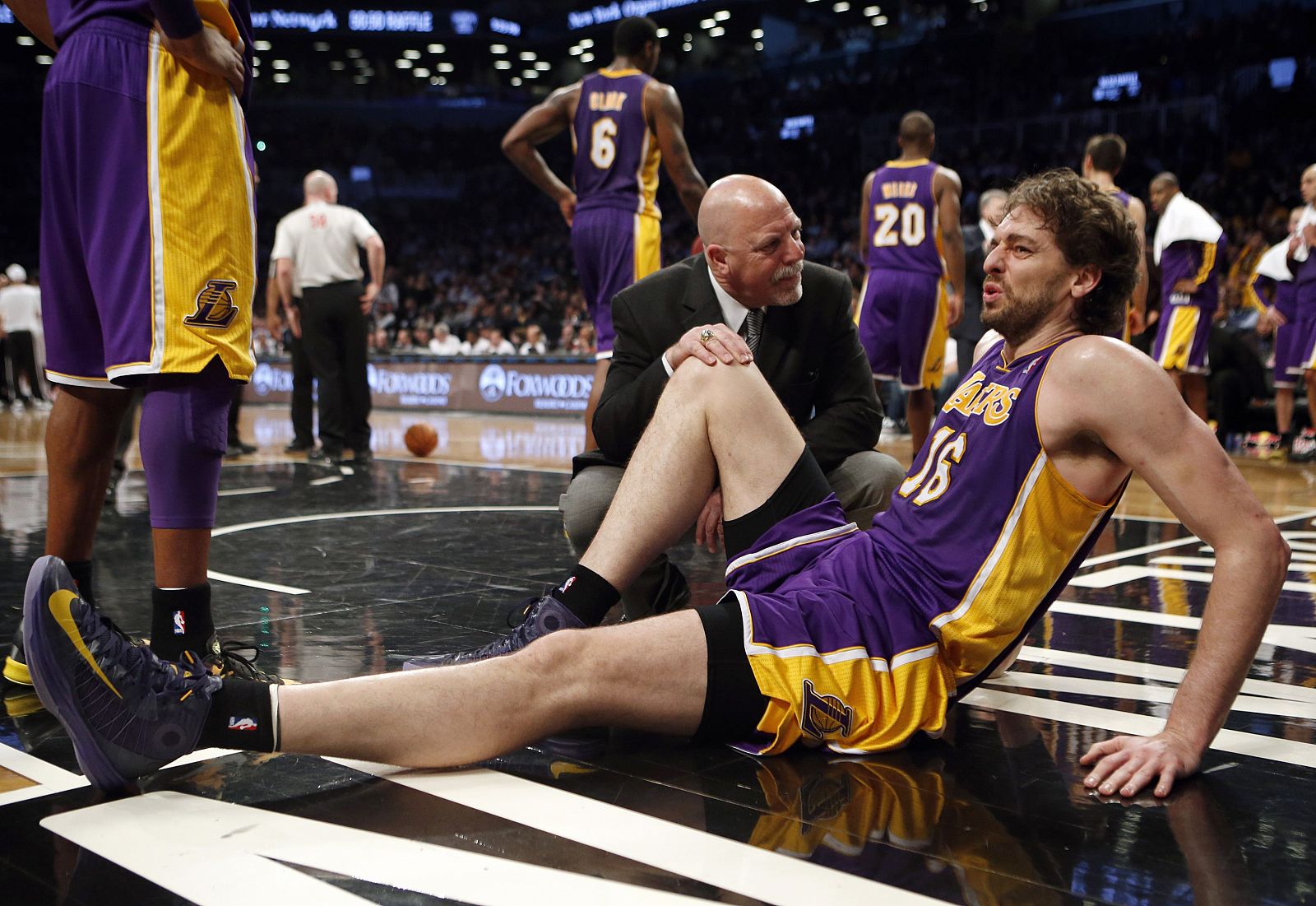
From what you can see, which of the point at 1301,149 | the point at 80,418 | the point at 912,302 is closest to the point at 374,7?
the point at 1301,149

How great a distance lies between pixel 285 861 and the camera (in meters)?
1.68

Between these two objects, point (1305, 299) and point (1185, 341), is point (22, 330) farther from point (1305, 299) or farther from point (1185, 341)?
point (1305, 299)

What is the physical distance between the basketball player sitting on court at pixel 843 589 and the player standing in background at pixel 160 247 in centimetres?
61

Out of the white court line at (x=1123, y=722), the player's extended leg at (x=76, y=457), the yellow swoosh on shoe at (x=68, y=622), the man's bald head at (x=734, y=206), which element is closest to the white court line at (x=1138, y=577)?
the white court line at (x=1123, y=722)

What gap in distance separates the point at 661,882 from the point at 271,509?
435 centimetres

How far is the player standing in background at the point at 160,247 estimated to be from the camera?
2447 millimetres

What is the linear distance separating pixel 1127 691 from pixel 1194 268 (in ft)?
22.3

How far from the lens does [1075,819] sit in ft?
6.19

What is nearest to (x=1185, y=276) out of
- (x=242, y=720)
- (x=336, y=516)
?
(x=336, y=516)

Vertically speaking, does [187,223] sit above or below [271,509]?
above

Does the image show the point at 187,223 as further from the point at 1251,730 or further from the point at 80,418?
the point at 1251,730

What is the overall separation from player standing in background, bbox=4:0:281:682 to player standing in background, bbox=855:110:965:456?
4.90 m

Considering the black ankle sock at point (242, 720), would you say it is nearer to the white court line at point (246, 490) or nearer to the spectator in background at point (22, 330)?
the white court line at point (246, 490)

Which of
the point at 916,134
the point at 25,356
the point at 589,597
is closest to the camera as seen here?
the point at 589,597
